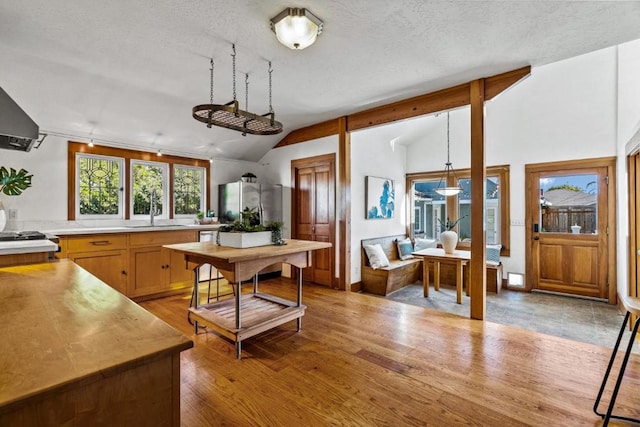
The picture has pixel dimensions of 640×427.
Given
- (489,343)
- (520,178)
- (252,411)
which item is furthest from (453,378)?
(520,178)

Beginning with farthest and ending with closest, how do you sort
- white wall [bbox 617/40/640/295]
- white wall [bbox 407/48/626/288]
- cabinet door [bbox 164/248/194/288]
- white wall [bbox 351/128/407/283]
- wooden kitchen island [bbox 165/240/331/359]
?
white wall [bbox 351/128/407/283], white wall [bbox 407/48/626/288], cabinet door [bbox 164/248/194/288], white wall [bbox 617/40/640/295], wooden kitchen island [bbox 165/240/331/359]

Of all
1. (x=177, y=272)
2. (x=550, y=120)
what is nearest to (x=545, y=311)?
(x=550, y=120)

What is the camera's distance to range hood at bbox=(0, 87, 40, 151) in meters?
2.15

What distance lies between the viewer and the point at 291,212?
531cm

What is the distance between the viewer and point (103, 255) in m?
3.58

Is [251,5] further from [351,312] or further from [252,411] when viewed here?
[351,312]

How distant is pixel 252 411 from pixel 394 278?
336 cm

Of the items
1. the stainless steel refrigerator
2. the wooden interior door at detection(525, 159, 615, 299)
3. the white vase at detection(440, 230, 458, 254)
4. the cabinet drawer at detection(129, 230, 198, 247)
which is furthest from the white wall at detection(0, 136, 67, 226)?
the wooden interior door at detection(525, 159, 615, 299)

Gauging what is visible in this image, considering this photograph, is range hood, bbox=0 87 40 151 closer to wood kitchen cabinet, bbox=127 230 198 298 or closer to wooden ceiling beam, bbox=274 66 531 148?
wood kitchen cabinet, bbox=127 230 198 298

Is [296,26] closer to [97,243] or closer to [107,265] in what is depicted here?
[97,243]

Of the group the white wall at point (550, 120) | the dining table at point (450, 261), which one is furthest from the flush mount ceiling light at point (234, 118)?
the white wall at point (550, 120)

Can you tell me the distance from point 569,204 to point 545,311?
183 centimetres

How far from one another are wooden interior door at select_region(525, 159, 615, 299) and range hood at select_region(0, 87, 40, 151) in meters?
6.24

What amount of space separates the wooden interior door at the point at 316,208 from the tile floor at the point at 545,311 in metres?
1.16
